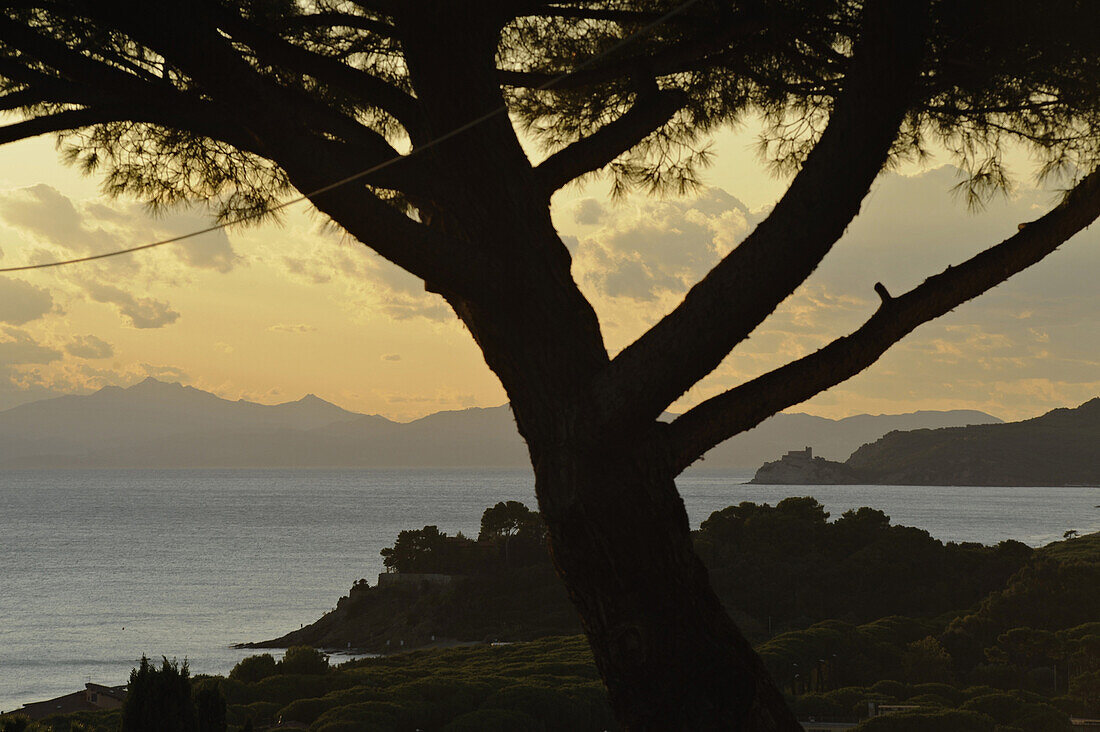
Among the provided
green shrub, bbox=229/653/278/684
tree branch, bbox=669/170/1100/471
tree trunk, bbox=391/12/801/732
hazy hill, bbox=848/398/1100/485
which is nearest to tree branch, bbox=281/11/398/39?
tree trunk, bbox=391/12/801/732

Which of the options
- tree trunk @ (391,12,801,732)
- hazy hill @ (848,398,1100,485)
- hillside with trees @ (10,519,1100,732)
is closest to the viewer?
tree trunk @ (391,12,801,732)

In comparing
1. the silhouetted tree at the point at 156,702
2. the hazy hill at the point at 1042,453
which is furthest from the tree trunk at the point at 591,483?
the hazy hill at the point at 1042,453

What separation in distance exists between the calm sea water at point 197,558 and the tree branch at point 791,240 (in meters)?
43.9

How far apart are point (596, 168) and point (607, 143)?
0.10m

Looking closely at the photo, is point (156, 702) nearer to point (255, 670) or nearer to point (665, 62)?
point (665, 62)

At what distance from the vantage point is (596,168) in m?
3.73

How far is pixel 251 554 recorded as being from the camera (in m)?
88.5

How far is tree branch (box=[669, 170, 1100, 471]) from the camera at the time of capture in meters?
3.10

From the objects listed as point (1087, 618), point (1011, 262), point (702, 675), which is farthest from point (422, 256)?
point (1087, 618)

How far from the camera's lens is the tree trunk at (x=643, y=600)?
2.84 m

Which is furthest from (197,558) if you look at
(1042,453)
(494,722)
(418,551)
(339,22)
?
(1042,453)

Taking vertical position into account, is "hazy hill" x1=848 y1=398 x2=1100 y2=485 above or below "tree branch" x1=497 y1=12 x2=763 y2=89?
above

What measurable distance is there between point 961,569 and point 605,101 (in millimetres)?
39789

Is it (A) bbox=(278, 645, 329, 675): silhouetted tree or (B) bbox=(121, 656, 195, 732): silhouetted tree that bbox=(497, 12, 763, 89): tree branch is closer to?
(B) bbox=(121, 656, 195, 732): silhouetted tree
